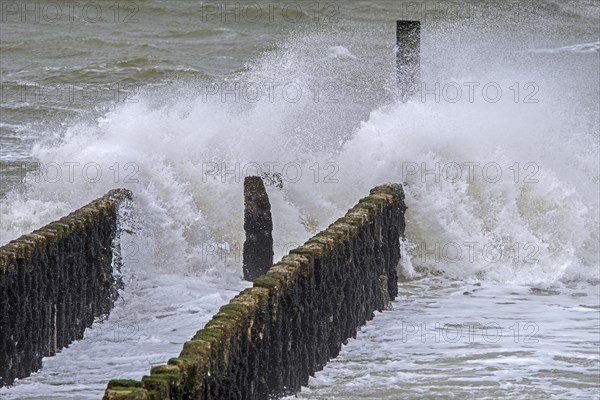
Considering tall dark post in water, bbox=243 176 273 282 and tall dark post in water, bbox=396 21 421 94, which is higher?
tall dark post in water, bbox=396 21 421 94

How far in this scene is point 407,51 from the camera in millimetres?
16297

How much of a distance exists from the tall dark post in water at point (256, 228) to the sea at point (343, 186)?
1.21 feet

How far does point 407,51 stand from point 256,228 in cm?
570

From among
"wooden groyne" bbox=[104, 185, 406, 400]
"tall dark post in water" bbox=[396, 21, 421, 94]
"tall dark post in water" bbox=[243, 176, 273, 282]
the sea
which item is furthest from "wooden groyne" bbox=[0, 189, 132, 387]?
"tall dark post in water" bbox=[396, 21, 421, 94]

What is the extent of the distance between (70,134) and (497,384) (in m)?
7.87

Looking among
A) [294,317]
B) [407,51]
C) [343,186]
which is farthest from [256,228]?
[407,51]

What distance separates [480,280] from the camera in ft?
40.8

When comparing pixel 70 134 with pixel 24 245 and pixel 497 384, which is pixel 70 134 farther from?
pixel 497 384

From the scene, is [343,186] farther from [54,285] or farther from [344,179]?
[54,285]

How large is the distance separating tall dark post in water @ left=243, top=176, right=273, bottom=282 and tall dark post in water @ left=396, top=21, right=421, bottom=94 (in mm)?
5328

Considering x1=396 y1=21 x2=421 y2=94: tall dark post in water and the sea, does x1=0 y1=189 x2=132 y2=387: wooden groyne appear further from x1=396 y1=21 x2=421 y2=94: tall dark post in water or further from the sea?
x1=396 y1=21 x2=421 y2=94: tall dark post in water

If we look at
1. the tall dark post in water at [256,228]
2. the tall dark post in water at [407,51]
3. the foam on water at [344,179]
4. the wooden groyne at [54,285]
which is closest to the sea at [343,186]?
the foam on water at [344,179]

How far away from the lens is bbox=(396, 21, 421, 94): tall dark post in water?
16156mm

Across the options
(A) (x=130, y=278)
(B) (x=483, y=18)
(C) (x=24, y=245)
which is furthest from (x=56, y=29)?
(C) (x=24, y=245)
